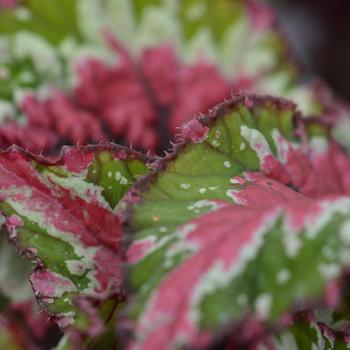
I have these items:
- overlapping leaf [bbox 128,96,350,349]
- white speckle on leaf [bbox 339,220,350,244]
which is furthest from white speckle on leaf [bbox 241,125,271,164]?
white speckle on leaf [bbox 339,220,350,244]

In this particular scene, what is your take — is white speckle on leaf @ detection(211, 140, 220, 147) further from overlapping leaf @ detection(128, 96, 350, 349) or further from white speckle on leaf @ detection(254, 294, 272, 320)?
white speckle on leaf @ detection(254, 294, 272, 320)

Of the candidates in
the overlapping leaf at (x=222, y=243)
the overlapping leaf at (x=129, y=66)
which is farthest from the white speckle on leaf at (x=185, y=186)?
the overlapping leaf at (x=129, y=66)

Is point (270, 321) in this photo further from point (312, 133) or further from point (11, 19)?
point (11, 19)

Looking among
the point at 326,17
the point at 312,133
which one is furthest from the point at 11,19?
the point at 326,17

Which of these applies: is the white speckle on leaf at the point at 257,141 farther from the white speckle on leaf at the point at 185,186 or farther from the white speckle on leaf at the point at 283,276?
the white speckle on leaf at the point at 283,276

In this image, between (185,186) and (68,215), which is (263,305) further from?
(68,215)
